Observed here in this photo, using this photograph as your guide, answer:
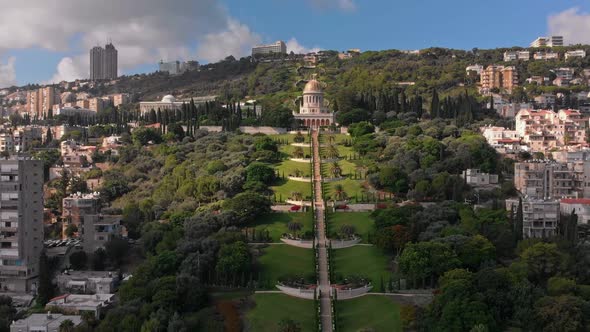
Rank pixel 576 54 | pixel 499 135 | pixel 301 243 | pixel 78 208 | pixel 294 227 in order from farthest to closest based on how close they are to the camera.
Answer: pixel 576 54, pixel 499 135, pixel 78 208, pixel 294 227, pixel 301 243

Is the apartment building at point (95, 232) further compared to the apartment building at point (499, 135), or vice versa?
the apartment building at point (499, 135)

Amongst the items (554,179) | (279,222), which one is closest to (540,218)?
(554,179)

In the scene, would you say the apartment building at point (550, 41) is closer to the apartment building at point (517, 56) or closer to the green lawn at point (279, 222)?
the apartment building at point (517, 56)

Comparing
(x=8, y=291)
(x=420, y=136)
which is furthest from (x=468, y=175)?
(x=8, y=291)

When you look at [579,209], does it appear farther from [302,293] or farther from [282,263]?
[302,293]

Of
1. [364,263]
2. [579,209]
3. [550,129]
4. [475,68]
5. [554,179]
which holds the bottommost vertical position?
[364,263]

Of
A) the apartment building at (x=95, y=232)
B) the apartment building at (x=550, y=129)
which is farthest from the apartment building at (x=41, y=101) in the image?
the apartment building at (x=95, y=232)
